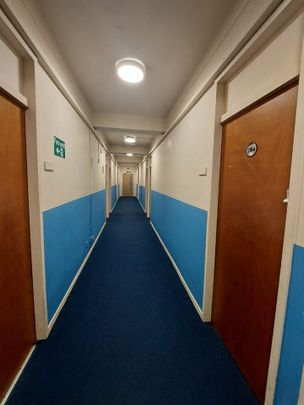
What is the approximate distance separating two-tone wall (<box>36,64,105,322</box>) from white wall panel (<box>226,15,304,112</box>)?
1.55 meters

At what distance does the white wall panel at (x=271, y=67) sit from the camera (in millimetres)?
876

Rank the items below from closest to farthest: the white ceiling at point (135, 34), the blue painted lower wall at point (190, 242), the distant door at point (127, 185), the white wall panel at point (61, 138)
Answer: the white ceiling at point (135, 34)
the white wall panel at point (61, 138)
the blue painted lower wall at point (190, 242)
the distant door at point (127, 185)

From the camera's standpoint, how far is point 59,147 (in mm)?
1814

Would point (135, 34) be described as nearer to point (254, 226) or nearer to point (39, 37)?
point (39, 37)

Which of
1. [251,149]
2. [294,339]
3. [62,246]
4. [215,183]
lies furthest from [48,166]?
[294,339]

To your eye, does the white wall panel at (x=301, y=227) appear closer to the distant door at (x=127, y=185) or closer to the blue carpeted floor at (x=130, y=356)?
the blue carpeted floor at (x=130, y=356)

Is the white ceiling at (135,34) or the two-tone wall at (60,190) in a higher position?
the white ceiling at (135,34)

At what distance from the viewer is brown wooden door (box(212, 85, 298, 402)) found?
3.24 feet

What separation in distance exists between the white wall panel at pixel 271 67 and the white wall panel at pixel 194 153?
0.33 metres

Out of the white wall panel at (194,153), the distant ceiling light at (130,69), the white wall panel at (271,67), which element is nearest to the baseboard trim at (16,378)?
the white wall panel at (194,153)

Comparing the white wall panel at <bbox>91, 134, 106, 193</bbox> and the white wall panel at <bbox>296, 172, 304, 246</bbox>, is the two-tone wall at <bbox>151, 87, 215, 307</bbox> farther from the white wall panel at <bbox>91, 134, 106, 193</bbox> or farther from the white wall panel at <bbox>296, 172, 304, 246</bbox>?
the white wall panel at <bbox>91, 134, 106, 193</bbox>

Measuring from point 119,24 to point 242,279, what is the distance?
2208 mm

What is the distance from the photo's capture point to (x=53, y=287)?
1703mm

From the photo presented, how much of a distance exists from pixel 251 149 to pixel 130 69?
1545mm
